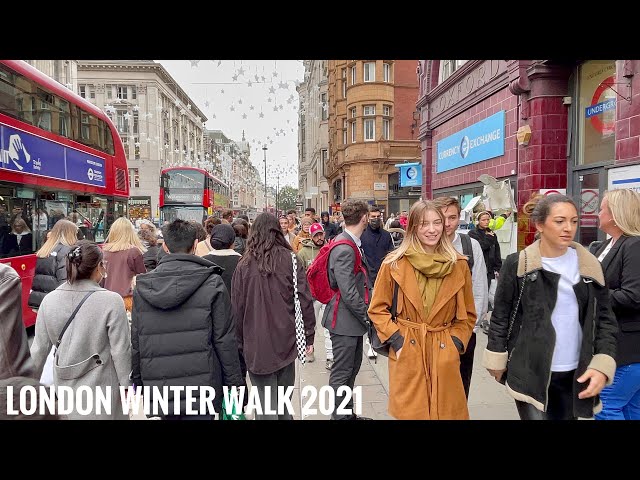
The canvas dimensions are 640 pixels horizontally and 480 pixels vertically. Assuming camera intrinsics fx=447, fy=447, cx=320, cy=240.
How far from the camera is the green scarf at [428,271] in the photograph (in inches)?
112

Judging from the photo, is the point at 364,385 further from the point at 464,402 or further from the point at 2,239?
the point at 2,239

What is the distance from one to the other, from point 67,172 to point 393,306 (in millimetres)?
7767

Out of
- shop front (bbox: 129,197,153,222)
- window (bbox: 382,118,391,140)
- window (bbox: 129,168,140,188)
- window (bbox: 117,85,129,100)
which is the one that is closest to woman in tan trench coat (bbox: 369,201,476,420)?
window (bbox: 382,118,391,140)

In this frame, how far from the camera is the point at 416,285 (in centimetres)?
284

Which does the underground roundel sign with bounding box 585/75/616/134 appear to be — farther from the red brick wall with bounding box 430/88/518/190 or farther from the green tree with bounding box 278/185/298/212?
the green tree with bounding box 278/185/298/212

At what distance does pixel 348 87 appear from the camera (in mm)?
29250

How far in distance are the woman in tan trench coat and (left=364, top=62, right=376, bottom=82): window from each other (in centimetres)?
2723

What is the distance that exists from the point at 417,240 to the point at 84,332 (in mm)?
2152

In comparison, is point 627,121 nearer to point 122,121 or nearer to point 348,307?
point 348,307

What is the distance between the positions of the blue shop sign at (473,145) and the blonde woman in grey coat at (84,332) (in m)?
8.34

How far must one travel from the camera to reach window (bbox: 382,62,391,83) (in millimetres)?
28047

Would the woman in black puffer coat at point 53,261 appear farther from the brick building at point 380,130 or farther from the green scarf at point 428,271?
the brick building at point 380,130

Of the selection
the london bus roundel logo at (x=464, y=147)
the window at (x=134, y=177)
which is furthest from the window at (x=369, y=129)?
the window at (x=134, y=177)
